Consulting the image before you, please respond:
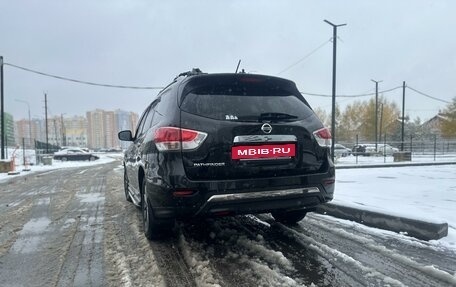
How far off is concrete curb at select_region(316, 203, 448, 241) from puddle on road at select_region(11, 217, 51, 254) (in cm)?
409

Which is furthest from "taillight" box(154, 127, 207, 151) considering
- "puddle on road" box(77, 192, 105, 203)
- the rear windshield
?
"puddle on road" box(77, 192, 105, 203)

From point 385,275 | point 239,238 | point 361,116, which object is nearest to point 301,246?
point 239,238

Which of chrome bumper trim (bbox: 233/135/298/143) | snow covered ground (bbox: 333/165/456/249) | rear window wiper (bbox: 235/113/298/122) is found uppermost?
rear window wiper (bbox: 235/113/298/122)

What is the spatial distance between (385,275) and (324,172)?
114 centimetres

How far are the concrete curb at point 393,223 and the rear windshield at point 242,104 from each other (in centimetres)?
181

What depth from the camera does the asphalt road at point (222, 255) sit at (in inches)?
123

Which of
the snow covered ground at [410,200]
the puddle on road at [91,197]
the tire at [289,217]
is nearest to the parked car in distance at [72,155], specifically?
the puddle on road at [91,197]

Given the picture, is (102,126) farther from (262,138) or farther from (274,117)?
(262,138)

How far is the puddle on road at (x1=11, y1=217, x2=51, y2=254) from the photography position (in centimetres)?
429

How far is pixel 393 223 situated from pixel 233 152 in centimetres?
243

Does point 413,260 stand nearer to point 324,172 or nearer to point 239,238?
point 324,172

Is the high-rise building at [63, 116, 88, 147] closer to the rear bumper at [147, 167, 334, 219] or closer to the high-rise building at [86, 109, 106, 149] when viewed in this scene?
the high-rise building at [86, 109, 106, 149]

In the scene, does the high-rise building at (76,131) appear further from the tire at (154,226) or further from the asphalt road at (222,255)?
the tire at (154,226)

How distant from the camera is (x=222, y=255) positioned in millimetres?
3693
